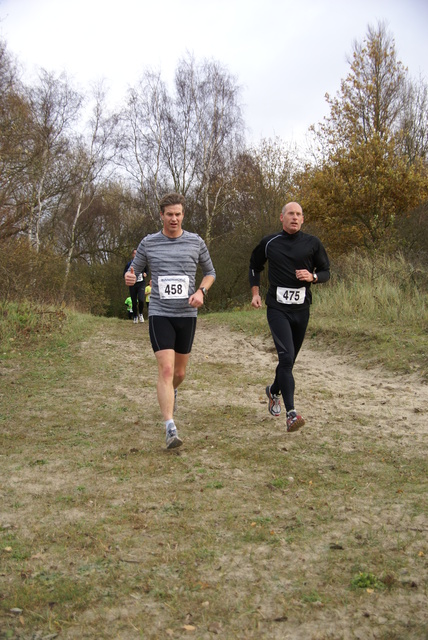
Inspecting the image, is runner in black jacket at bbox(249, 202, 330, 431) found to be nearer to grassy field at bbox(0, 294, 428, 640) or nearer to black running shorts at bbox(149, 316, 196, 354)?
black running shorts at bbox(149, 316, 196, 354)

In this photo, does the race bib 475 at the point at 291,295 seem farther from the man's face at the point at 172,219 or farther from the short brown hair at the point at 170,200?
the short brown hair at the point at 170,200

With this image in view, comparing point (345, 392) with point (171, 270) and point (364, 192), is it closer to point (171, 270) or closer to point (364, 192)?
point (171, 270)

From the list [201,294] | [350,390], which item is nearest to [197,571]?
[201,294]

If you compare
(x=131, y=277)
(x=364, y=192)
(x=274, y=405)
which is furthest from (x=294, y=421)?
(x=364, y=192)

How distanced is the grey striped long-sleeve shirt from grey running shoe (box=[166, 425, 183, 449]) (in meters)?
1.03

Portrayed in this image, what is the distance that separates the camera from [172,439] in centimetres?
505

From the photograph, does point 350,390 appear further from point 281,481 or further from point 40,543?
point 40,543

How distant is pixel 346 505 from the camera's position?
3801 mm

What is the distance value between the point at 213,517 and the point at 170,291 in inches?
90.1

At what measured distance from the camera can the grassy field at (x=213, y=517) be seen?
8.50 ft

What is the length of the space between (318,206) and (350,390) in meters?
12.0

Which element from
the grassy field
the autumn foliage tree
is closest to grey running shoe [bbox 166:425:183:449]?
the grassy field

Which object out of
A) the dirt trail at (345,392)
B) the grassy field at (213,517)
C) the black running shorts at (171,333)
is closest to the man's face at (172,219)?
the black running shorts at (171,333)

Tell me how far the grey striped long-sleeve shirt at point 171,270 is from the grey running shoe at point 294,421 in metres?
1.28
